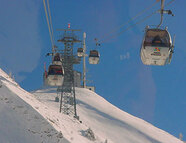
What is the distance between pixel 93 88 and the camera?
63156mm

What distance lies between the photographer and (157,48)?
12.1 meters

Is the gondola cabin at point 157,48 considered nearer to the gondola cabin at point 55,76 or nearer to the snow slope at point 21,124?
the snow slope at point 21,124

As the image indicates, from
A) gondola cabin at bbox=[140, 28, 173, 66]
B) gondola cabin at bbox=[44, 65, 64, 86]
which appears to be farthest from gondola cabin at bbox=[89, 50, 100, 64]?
gondola cabin at bbox=[140, 28, 173, 66]

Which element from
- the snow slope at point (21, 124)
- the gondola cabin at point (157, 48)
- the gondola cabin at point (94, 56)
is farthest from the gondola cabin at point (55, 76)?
the gondola cabin at point (157, 48)

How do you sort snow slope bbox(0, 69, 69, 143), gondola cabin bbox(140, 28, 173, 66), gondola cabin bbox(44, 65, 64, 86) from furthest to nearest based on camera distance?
1. gondola cabin bbox(44, 65, 64, 86)
2. snow slope bbox(0, 69, 69, 143)
3. gondola cabin bbox(140, 28, 173, 66)

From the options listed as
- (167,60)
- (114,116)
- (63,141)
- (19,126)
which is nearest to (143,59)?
(167,60)

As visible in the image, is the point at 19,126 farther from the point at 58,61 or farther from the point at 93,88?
the point at 93,88

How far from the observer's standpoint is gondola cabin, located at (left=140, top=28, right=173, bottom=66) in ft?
39.4

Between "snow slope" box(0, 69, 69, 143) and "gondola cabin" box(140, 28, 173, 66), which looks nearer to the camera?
"gondola cabin" box(140, 28, 173, 66)

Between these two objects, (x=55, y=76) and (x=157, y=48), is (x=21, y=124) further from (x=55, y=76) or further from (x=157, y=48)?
(x=55, y=76)

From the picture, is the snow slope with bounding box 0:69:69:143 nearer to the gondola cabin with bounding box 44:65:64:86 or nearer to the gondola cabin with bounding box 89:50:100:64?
the gondola cabin with bounding box 44:65:64:86

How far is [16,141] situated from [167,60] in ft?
23.4

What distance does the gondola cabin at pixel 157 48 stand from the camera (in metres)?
12.0

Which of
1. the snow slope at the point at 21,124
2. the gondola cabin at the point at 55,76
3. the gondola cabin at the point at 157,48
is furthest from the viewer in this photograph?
the gondola cabin at the point at 55,76
